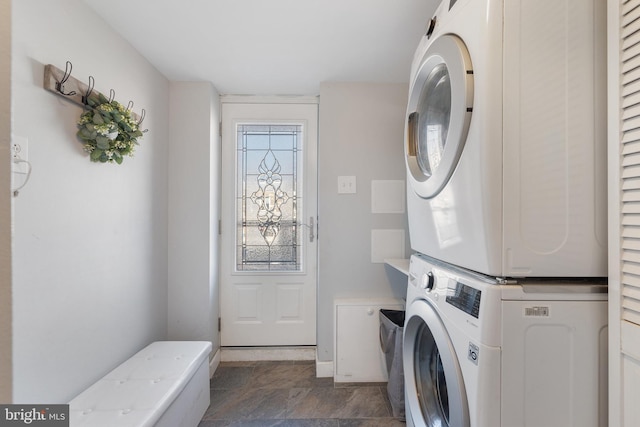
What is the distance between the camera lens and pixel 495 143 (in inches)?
26.5

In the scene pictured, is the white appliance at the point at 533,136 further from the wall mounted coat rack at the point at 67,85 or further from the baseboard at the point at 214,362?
the baseboard at the point at 214,362

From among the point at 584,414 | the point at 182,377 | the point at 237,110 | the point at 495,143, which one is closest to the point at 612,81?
the point at 495,143

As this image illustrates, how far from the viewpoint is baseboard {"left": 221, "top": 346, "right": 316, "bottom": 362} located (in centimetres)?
228

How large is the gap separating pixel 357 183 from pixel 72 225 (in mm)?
1669

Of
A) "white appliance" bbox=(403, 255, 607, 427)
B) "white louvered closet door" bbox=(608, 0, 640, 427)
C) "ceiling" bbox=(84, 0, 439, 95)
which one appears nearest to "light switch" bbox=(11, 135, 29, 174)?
"ceiling" bbox=(84, 0, 439, 95)

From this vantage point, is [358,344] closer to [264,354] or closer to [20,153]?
[264,354]

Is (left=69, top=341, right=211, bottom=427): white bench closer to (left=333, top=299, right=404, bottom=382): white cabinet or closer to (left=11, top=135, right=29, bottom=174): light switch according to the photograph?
(left=333, top=299, right=404, bottom=382): white cabinet

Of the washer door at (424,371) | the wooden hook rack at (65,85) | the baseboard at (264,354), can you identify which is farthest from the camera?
the baseboard at (264,354)

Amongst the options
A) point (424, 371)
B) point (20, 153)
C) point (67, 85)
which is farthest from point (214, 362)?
point (67, 85)

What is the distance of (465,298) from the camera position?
29.4 inches

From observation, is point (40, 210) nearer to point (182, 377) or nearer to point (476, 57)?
point (182, 377)

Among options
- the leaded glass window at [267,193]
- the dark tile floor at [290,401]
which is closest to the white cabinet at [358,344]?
the dark tile floor at [290,401]

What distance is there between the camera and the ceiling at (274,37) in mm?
1317

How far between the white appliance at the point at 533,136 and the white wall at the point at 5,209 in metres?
0.90
